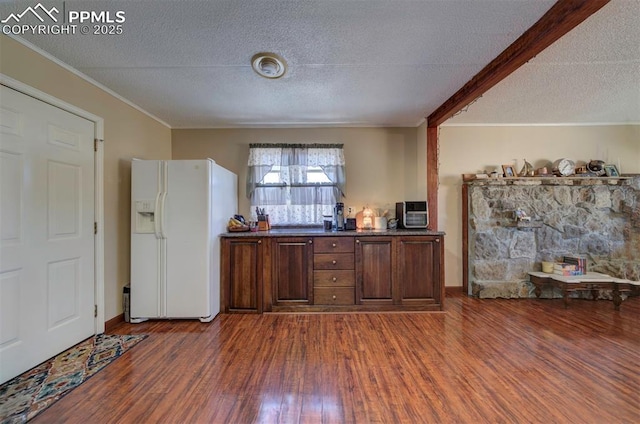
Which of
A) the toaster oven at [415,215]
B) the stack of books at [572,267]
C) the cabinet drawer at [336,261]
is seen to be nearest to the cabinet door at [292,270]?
the cabinet drawer at [336,261]

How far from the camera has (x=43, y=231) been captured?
2045 mm

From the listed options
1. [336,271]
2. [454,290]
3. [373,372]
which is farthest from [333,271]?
[454,290]

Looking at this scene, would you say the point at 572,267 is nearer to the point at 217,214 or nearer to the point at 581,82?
the point at 581,82

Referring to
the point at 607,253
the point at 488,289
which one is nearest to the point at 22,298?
the point at 488,289

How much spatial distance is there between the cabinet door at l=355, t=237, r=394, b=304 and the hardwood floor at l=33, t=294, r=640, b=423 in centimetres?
26

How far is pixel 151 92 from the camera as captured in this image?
9.10 feet

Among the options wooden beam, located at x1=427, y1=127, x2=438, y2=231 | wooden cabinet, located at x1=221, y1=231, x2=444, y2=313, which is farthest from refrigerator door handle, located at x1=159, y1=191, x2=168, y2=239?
wooden beam, located at x1=427, y1=127, x2=438, y2=231

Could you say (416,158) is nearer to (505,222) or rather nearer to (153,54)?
(505,222)

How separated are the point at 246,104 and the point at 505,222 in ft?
12.6

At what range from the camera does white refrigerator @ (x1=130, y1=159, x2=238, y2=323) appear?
280 centimetres

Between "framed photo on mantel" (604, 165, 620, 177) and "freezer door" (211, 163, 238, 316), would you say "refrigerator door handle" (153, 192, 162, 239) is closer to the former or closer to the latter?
"freezer door" (211, 163, 238, 316)

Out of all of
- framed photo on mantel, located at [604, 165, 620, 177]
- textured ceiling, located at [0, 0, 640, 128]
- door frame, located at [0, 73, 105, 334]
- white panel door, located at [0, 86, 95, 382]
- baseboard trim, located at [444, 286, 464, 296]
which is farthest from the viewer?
baseboard trim, located at [444, 286, 464, 296]

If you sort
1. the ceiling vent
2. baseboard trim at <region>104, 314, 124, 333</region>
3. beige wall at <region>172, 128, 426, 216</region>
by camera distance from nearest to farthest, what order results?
the ceiling vent
baseboard trim at <region>104, 314, 124, 333</region>
beige wall at <region>172, 128, 426, 216</region>

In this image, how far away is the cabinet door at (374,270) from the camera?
308cm
